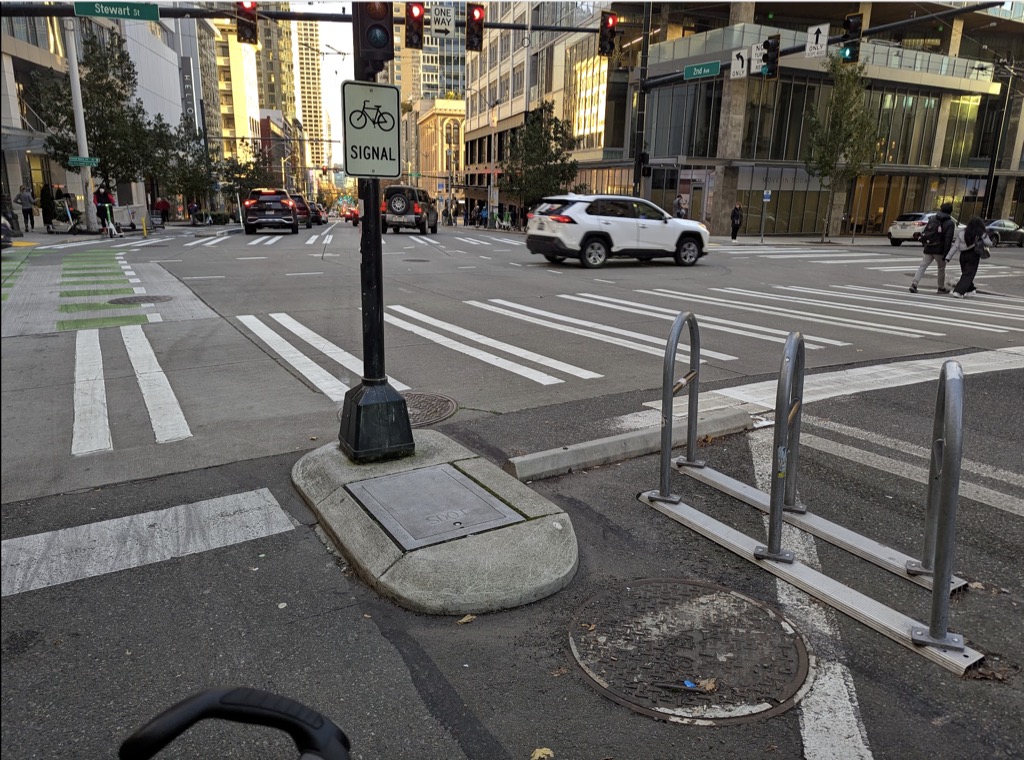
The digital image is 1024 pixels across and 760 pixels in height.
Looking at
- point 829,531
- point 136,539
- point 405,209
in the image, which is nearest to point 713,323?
point 829,531

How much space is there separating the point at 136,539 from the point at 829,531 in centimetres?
398

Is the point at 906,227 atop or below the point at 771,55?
below

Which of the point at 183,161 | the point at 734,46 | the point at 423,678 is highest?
the point at 734,46

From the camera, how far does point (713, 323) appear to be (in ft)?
37.0

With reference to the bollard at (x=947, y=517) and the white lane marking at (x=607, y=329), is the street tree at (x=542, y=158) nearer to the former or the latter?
the white lane marking at (x=607, y=329)

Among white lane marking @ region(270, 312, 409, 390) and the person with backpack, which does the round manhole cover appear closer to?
white lane marking @ region(270, 312, 409, 390)

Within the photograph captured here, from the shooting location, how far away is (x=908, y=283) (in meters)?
18.4

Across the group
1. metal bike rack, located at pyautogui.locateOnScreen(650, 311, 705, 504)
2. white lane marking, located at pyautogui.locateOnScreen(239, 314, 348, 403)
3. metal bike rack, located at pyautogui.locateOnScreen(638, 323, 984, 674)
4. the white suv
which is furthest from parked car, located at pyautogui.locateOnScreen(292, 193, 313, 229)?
metal bike rack, located at pyautogui.locateOnScreen(638, 323, 984, 674)

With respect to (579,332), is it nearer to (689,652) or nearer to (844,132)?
(689,652)

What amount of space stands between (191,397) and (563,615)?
4.78 metres

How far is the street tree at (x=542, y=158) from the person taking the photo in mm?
42688

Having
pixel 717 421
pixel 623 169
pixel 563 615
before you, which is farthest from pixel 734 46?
pixel 563 615

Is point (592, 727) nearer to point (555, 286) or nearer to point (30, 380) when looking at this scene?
point (30, 380)

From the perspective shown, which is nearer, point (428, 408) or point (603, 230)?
point (428, 408)
